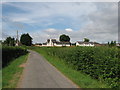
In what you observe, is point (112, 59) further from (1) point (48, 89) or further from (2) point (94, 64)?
(1) point (48, 89)

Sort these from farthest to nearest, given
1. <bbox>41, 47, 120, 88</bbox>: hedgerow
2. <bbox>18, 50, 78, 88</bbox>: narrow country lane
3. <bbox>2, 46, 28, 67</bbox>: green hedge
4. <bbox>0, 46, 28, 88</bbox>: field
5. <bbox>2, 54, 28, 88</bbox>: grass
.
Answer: <bbox>2, 46, 28, 67</bbox>: green hedge → <bbox>0, 46, 28, 88</bbox>: field → <bbox>2, 54, 28, 88</bbox>: grass → <bbox>18, 50, 78, 88</bbox>: narrow country lane → <bbox>41, 47, 120, 88</bbox>: hedgerow

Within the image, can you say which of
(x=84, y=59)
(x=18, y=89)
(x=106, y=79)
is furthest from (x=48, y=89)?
(x=84, y=59)

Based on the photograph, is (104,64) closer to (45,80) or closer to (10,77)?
(45,80)

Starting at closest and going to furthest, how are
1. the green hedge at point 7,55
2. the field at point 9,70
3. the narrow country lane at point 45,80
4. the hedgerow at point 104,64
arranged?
the hedgerow at point 104,64 < the narrow country lane at point 45,80 < the field at point 9,70 < the green hedge at point 7,55

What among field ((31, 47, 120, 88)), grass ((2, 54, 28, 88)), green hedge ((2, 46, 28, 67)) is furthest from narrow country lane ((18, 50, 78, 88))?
green hedge ((2, 46, 28, 67))

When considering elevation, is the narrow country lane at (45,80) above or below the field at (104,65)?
below

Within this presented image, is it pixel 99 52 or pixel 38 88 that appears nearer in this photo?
pixel 38 88

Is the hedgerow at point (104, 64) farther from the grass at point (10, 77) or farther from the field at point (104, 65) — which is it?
the grass at point (10, 77)

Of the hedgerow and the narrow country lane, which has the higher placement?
the hedgerow

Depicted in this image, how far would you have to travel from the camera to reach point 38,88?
8359 millimetres

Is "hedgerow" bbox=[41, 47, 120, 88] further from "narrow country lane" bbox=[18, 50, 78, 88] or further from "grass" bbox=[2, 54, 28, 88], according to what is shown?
"grass" bbox=[2, 54, 28, 88]

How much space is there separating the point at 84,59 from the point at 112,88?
15.4ft

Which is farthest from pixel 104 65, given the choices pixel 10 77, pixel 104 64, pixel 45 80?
pixel 10 77

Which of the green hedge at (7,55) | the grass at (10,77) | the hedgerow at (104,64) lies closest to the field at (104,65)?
the hedgerow at (104,64)
